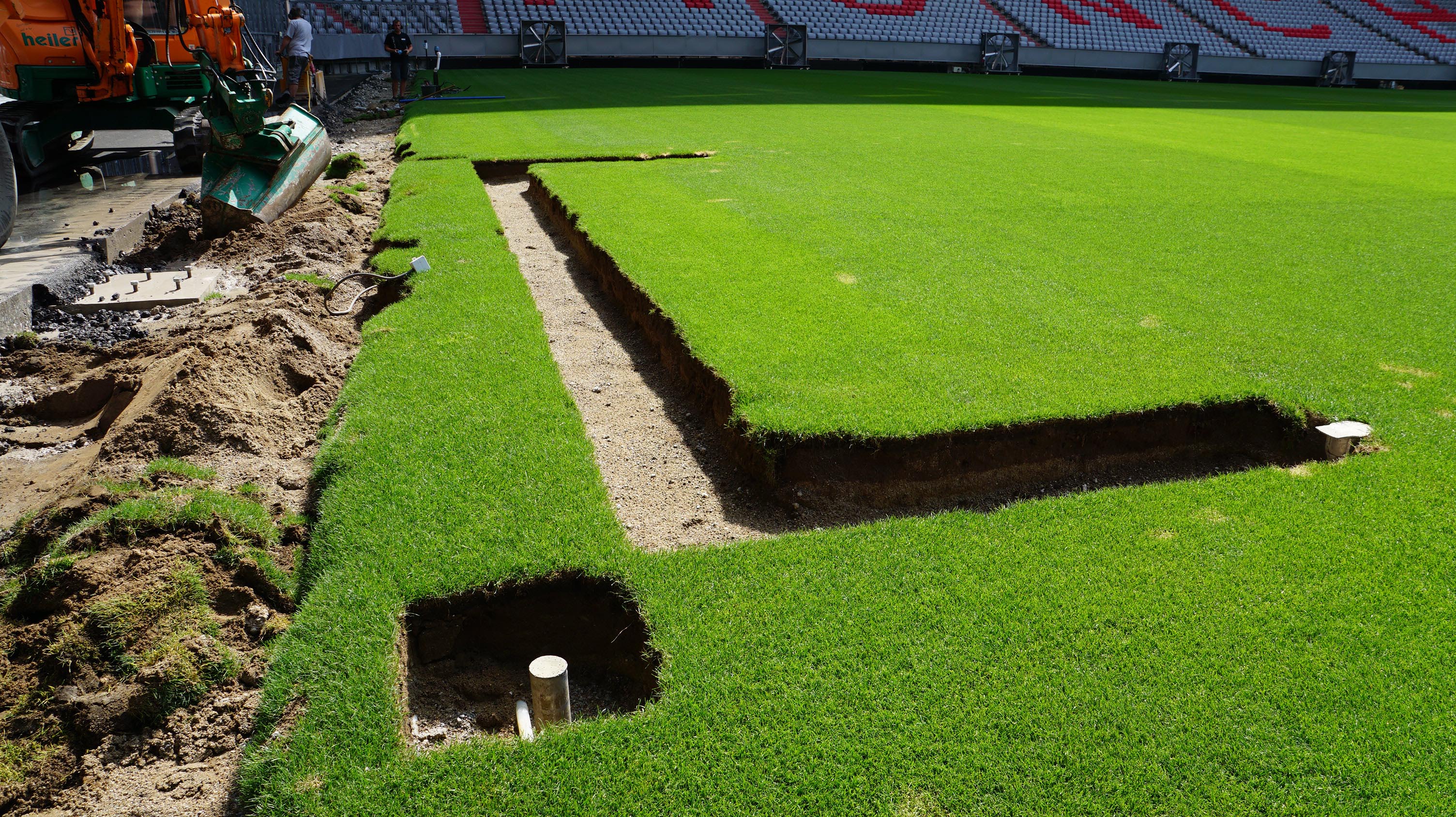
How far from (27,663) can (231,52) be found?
329 inches

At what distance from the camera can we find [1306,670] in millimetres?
2719

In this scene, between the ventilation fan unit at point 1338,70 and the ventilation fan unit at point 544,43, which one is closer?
the ventilation fan unit at point 544,43

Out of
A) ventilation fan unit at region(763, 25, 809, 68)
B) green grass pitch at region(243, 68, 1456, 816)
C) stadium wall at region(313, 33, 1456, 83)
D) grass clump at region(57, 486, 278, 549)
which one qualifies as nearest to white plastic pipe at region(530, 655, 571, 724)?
green grass pitch at region(243, 68, 1456, 816)

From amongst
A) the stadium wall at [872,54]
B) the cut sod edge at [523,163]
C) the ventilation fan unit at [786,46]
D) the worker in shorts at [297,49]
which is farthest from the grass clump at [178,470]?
the ventilation fan unit at [786,46]

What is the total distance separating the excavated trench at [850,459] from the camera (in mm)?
3871

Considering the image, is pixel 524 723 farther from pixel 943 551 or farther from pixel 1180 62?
pixel 1180 62

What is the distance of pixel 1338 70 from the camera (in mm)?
35219

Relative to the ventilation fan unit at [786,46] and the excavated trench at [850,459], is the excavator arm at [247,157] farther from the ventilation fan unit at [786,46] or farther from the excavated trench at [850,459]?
the ventilation fan unit at [786,46]

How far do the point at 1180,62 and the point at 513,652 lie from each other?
39322 millimetres

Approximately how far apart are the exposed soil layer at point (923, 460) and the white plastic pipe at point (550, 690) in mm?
977

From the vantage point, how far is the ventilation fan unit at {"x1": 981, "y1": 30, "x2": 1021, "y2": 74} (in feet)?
110

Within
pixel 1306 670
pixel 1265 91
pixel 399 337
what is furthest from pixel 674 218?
pixel 1265 91

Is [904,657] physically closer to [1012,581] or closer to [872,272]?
[1012,581]

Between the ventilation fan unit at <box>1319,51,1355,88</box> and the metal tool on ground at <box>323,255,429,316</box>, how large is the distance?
40.3 meters
